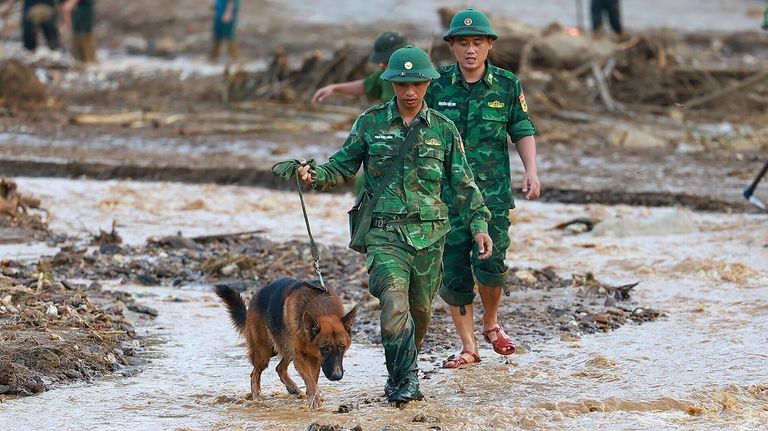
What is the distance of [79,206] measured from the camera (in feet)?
46.0

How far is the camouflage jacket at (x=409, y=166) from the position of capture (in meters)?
6.85

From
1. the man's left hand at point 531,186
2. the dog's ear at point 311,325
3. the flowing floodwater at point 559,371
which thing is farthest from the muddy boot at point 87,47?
the dog's ear at point 311,325

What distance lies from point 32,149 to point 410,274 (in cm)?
1128

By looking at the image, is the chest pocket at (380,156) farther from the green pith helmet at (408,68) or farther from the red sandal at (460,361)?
the red sandal at (460,361)

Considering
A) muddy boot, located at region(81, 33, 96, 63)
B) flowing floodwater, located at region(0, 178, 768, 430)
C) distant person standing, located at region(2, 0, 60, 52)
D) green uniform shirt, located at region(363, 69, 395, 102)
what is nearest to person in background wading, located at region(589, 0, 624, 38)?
muddy boot, located at region(81, 33, 96, 63)

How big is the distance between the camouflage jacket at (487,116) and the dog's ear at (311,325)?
1.48 metres

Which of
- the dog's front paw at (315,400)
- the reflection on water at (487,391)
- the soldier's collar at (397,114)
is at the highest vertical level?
the soldier's collar at (397,114)

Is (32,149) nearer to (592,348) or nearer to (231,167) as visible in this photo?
(231,167)

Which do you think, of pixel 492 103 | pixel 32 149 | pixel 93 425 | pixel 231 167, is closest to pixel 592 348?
pixel 492 103

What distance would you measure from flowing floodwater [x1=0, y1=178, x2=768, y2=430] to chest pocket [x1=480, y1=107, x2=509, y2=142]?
1.27 m

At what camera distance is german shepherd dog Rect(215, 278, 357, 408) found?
6.65 metres

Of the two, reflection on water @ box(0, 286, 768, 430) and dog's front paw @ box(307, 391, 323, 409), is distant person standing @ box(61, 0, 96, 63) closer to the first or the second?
reflection on water @ box(0, 286, 768, 430)

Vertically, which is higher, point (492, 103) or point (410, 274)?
point (492, 103)

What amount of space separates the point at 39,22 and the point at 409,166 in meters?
21.3
